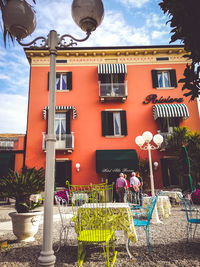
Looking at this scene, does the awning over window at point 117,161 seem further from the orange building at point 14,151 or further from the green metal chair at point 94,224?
the green metal chair at point 94,224

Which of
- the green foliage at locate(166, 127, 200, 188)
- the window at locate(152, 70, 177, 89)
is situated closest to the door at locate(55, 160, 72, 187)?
the green foliage at locate(166, 127, 200, 188)

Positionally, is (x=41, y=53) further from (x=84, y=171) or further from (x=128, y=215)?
(x=128, y=215)

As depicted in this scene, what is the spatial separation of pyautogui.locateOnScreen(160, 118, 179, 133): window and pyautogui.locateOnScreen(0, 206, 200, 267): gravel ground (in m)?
9.27

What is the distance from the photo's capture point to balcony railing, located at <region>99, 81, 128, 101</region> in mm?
13570

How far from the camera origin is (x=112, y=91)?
44.8 feet

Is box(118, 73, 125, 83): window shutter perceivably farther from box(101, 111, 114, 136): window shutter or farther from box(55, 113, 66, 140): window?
box(55, 113, 66, 140): window

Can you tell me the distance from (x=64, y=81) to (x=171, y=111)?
7.22m

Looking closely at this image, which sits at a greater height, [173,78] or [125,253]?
[173,78]

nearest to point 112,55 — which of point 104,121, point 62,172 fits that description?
point 104,121

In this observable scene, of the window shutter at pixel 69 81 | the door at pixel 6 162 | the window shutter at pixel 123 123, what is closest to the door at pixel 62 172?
the door at pixel 6 162

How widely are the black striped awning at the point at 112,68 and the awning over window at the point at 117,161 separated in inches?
196

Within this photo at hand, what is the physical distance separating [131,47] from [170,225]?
38.5 ft

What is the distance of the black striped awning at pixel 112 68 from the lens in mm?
13469

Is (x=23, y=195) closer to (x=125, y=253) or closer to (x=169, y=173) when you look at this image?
(x=125, y=253)
